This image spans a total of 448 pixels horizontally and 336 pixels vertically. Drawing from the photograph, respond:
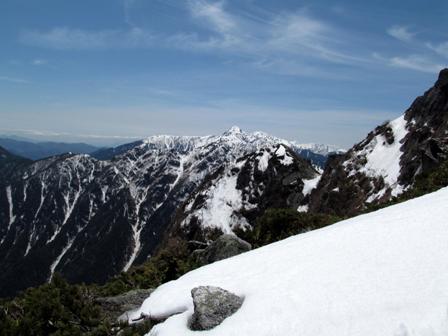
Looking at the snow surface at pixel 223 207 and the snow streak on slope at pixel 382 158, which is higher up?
the snow streak on slope at pixel 382 158

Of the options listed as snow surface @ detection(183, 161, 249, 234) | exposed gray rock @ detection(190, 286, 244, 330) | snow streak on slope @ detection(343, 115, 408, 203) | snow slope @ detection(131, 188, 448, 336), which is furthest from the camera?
snow surface @ detection(183, 161, 249, 234)

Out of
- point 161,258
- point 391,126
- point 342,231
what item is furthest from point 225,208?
point 342,231

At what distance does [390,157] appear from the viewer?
234 ft

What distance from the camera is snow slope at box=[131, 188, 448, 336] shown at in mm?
7316

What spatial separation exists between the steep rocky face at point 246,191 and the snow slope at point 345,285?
321 feet

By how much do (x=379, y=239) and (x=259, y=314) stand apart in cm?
421

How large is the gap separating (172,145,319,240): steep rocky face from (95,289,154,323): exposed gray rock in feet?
315

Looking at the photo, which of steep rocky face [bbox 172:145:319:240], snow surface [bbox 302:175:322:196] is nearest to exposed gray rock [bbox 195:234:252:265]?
snow surface [bbox 302:175:322:196]

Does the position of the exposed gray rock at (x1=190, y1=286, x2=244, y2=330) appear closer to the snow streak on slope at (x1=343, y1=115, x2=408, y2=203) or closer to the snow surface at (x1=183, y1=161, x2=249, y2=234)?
the snow streak on slope at (x1=343, y1=115, x2=408, y2=203)

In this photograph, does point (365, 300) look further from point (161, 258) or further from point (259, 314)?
point (161, 258)

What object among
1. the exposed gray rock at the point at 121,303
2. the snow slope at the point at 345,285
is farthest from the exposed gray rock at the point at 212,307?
the exposed gray rock at the point at 121,303

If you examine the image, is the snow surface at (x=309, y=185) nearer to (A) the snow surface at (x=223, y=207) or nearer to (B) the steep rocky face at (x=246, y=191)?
(B) the steep rocky face at (x=246, y=191)

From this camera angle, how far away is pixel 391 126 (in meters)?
82.4

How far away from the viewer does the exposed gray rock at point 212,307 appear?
9.12 m
